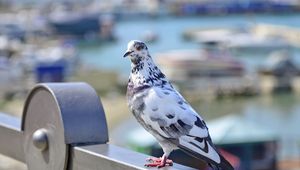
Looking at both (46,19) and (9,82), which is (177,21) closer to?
(46,19)

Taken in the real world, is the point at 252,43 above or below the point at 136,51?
above

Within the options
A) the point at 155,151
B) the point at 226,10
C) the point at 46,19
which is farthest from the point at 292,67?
the point at 226,10

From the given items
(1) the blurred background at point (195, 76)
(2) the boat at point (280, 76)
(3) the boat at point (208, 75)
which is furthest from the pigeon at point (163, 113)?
(2) the boat at point (280, 76)

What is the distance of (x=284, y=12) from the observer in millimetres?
65312

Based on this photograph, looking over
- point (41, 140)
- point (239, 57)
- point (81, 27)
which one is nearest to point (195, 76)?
point (239, 57)

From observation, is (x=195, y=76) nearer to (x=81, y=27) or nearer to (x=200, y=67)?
(x=200, y=67)

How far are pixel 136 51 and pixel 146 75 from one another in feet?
0.13

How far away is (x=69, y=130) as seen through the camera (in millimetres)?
1093

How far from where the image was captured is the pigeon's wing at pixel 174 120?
1.02 metres

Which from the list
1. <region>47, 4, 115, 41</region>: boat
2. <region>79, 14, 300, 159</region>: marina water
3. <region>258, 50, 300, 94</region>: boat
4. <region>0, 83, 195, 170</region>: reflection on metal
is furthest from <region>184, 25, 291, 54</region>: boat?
<region>0, 83, 195, 170</region>: reflection on metal

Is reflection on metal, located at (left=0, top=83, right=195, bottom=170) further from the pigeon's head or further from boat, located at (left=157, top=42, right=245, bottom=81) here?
boat, located at (left=157, top=42, right=245, bottom=81)

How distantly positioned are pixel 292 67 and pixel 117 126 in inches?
375

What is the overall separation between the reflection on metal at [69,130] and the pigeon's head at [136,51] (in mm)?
83

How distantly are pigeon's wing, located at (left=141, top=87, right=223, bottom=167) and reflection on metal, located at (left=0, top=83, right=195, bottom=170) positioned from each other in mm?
43
